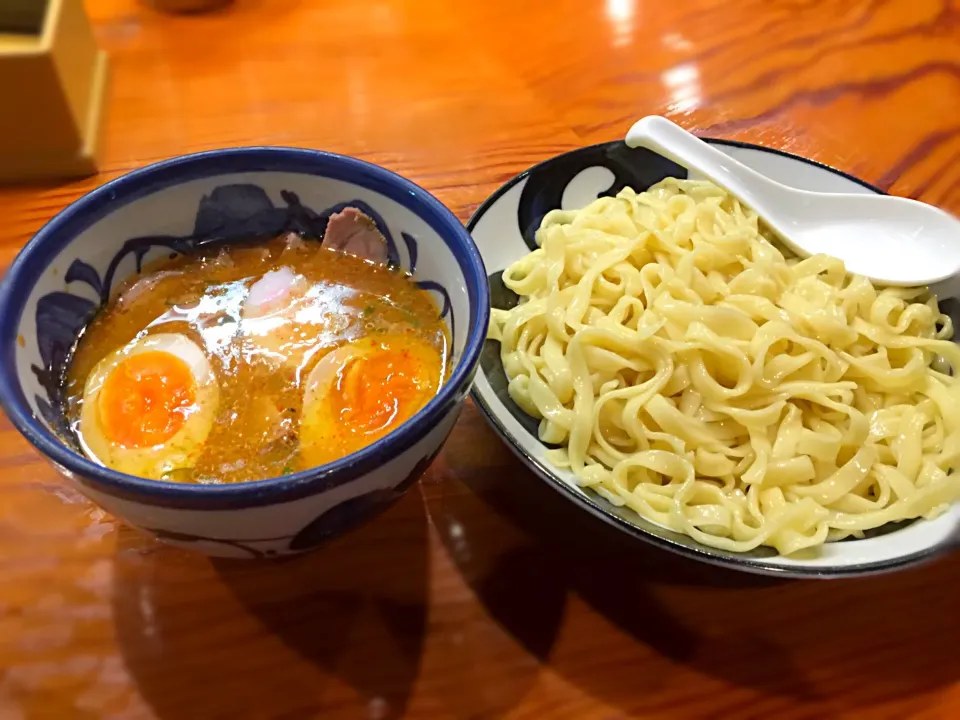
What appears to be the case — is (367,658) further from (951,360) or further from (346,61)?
(346,61)

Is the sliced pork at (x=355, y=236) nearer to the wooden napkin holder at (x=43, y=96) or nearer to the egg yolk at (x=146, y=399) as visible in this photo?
the egg yolk at (x=146, y=399)

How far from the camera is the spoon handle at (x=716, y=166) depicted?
4.20ft

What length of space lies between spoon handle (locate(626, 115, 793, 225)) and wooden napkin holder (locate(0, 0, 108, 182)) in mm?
1016

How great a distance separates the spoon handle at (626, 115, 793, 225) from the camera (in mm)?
1281

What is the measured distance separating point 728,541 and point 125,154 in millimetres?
1308

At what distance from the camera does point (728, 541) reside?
34.3 inches

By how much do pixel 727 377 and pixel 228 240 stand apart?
727mm

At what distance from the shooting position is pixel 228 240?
0.96 metres

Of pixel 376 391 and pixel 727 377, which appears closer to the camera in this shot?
pixel 376 391

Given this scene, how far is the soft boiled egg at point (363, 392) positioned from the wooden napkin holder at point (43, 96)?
0.86 meters

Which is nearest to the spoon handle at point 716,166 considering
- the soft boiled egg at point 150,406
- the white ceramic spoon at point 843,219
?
the white ceramic spoon at point 843,219

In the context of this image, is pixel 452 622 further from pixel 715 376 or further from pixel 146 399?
pixel 715 376


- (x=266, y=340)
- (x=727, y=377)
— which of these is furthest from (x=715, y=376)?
(x=266, y=340)

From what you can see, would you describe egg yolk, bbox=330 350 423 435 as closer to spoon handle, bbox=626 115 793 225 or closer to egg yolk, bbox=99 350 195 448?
egg yolk, bbox=99 350 195 448
